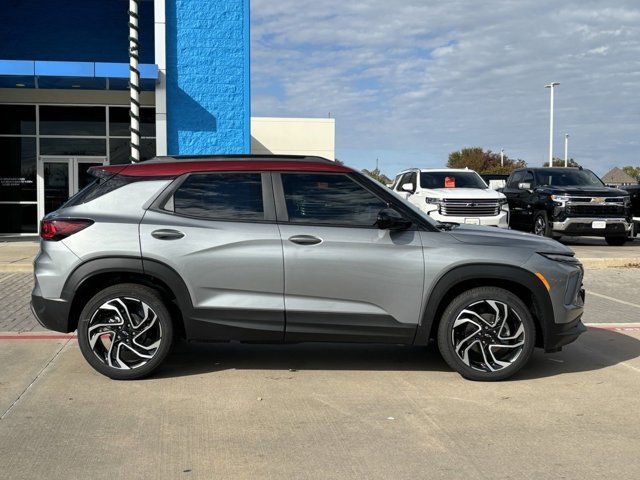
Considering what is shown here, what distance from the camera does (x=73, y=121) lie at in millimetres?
20000

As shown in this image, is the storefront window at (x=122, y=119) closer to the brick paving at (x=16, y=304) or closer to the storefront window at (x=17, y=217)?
the storefront window at (x=17, y=217)

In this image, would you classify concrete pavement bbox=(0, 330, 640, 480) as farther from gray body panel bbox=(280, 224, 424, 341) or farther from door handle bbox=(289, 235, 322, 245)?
door handle bbox=(289, 235, 322, 245)

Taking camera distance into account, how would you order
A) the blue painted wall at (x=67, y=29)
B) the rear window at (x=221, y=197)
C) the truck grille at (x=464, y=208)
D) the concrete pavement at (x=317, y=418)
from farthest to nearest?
the blue painted wall at (x=67, y=29) → the truck grille at (x=464, y=208) → the rear window at (x=221, y=197) → the concrete pavement at (x=317, y=418)

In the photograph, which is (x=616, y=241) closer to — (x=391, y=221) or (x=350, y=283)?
(x=391, y=221)

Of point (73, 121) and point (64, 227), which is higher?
point (73, 121)

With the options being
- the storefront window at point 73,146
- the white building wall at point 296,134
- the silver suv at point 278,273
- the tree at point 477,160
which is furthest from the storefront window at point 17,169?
the tree at point 477,160

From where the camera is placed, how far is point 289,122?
29.7 m

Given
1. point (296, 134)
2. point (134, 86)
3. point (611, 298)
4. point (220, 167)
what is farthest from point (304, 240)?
point (296, 134)

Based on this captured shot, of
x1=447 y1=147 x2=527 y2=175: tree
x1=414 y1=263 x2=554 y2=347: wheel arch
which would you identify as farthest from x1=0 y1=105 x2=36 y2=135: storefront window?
x1=447 y1=147 x2=527 y2=175: tree

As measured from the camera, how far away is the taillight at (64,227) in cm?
541

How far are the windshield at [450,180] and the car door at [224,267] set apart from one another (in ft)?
37.1

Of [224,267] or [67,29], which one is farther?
[67,29]

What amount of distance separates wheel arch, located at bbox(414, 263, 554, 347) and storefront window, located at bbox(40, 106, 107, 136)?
1663 cm

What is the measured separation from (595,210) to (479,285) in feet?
41.9
